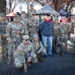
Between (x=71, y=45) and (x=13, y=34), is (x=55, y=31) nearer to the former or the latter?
(x=71, y=45)

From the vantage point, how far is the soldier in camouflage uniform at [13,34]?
400 inches

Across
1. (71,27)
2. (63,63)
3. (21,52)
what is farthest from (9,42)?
(71,27)

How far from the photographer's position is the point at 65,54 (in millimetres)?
12398

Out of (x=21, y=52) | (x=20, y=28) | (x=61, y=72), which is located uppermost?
(x=20, y=28)

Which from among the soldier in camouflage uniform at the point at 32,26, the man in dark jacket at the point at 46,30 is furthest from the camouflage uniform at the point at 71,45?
→ the soldier in camouflage uniform at the point at 32,26

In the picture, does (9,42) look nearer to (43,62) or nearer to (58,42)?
(43,62)

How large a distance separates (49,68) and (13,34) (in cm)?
193

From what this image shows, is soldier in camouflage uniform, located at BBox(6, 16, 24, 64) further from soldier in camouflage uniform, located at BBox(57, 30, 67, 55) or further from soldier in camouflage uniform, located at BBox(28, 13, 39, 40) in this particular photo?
soldier in camouflage uniform, located at BBox(57, 30, 67, 55)

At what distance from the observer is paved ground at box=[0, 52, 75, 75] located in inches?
363

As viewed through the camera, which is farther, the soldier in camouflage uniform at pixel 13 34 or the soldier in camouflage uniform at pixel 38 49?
the soldier in camouflage uniform at pixel 38 49

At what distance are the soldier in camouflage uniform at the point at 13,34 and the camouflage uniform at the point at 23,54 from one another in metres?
0.92

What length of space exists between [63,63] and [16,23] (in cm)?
245

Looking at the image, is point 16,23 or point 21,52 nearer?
point 21,52

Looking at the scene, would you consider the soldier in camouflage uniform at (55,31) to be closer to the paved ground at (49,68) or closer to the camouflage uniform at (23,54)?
the paved ground at (49,68)
